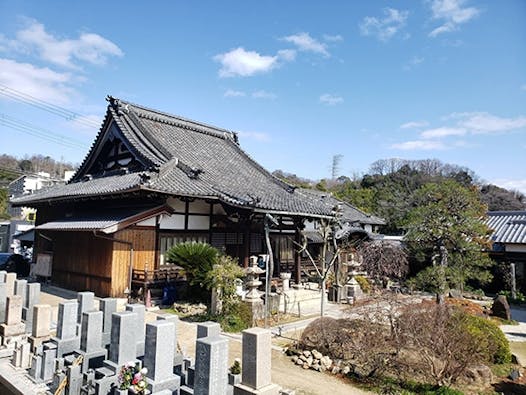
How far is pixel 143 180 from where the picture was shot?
12641 millimetres

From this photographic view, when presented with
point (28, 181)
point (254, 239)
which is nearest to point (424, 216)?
point (254, 239)

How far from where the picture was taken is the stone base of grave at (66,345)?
7.05 m

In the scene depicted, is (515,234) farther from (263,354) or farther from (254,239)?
(263,354)

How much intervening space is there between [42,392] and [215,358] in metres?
3.66

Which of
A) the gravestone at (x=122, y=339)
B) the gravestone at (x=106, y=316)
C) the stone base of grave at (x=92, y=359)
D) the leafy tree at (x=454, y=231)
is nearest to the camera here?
the gravestone at (x=122, y=339)

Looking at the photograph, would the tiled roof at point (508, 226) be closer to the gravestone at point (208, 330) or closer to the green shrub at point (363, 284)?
the green shrub at point (363, 284)

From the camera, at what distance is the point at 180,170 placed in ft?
51.7

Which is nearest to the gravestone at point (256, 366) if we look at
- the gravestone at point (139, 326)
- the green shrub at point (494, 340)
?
the gravestone at point (139, 326)

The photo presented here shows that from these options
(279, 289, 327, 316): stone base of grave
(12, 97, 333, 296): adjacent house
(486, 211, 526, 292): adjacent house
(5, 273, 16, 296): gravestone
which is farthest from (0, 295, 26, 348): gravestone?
(486, 211, 526, 292): adjacent house

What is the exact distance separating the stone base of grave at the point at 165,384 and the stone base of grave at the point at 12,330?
517cm

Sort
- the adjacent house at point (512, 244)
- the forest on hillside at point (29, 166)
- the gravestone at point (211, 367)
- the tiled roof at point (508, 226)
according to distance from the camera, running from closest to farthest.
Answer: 1. the gravestone at point (211, 367)
2. the adjacent house at point (512, 244)
3. the tiled roof at point (508, 226)
4. the forest on hillside at point (29, 166)

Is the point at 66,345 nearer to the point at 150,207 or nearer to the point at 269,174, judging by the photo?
the point at 150,207

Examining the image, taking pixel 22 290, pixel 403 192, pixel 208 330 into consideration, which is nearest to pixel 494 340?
pixel 208 330

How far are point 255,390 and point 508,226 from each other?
22959mm
